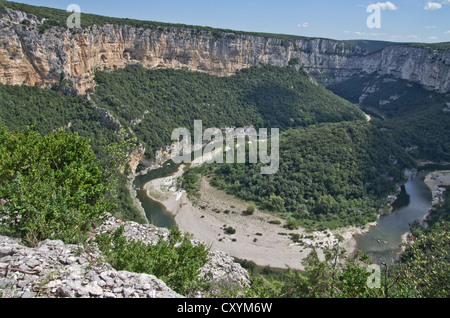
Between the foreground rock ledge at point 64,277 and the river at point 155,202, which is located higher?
the foreground rock ledge at point 64,277

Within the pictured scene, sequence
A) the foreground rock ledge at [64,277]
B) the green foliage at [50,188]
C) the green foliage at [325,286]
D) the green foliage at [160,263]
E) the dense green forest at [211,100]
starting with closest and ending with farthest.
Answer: the foreground rock ledge at [64,277]
the green foliage at [325,286]
the green foliage at [160,263]
the green foliage at [50,188]
the dense green forest at [211,100]

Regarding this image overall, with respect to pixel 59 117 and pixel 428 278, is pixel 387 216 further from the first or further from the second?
pixel 59 117

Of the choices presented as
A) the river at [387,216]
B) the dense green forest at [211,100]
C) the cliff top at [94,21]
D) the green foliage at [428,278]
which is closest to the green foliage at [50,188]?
the green foliage at [428,278]

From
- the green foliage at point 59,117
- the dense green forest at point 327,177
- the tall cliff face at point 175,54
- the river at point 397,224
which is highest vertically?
the tall cliff face at point 175,54

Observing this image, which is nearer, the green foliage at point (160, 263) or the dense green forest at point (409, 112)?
the green foliage at point (160, 263)

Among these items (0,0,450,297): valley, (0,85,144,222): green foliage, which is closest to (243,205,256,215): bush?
(0,0,450,297): valley

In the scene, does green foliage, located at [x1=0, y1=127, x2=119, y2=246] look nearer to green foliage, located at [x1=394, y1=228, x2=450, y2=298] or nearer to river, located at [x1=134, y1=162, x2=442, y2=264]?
green foliage, located at [x1=394, y1=228, x2=450, y2=298]

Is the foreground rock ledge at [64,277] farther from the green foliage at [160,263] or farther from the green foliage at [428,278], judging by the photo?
the green foliage at [428,278]

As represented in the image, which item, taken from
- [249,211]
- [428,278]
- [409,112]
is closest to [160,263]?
[428,278]

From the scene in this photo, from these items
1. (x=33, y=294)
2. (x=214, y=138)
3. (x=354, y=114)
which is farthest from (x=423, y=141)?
(x=33, y=294)
